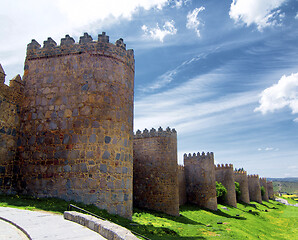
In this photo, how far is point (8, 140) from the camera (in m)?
9.03


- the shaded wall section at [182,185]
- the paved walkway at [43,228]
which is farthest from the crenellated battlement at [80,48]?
the shaded wall section at [182,185]

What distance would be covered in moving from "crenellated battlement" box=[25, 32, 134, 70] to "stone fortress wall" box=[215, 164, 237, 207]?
32.0m

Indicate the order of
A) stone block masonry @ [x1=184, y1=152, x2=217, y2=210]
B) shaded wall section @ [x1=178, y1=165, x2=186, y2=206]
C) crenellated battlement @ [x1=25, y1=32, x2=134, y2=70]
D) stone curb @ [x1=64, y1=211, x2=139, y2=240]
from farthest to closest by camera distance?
1. stone block masonry @ [x1=184, y1=152, x2=217, y2=210]
2. shaded wall section @ [x1=178, y1=165, x2=186, y2=206]
3. crenellated battlement @ [x1=25, y1=32, x2=134, y2=70]
4. stone curb @ [x1=64, y1=211, x2=139, y2=240]

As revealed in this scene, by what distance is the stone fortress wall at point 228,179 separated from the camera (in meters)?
35.9

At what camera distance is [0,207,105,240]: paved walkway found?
417cm

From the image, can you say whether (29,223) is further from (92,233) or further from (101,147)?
(101,147)

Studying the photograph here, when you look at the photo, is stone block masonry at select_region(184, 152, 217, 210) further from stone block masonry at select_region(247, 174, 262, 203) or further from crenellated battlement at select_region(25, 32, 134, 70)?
stone block masonry at select_region(247, 174, 262, 203)

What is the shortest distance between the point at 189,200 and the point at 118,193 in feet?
74.5

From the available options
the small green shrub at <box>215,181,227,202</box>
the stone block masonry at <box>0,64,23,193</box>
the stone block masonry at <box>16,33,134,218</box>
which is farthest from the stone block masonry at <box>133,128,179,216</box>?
the small green shrub at <box>215,181,227,202</box>

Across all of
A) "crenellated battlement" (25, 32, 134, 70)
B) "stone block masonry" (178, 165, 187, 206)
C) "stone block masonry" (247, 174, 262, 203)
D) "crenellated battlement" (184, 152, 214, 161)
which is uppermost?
"crenellated battlement" (25, 32, 134, 70)

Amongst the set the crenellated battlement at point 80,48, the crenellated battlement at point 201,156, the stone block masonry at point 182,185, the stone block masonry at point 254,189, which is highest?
the crenellated battlement at point 80,48

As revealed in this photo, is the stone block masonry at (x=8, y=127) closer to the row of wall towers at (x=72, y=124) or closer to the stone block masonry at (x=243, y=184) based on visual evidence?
the row of wall towers at (x=72, y=124)

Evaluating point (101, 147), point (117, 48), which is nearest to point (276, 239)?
point (101, 147)

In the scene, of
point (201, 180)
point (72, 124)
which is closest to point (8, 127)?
point (72, 124)
